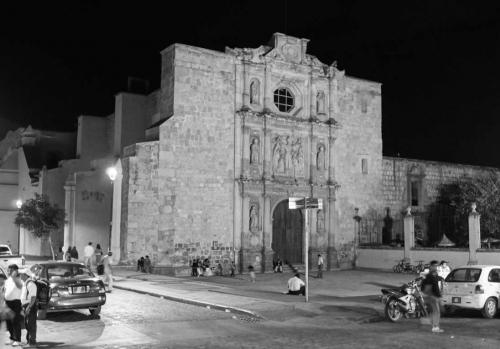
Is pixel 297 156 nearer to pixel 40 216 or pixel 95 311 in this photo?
pixel 40 216

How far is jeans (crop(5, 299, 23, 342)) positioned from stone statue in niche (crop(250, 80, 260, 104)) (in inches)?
891

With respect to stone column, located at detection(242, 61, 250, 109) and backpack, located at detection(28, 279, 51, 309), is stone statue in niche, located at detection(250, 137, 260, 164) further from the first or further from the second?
backpack, located at detection(28, 279, 51, 309)

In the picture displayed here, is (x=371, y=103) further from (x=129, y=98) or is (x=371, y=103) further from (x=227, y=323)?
(x=227, y=323)

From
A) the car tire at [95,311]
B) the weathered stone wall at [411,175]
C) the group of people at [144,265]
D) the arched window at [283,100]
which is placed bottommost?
the car tire at [95,311]

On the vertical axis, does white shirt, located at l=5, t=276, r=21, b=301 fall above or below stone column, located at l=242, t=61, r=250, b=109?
below

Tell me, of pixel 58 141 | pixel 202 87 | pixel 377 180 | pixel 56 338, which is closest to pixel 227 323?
pixel 56 338

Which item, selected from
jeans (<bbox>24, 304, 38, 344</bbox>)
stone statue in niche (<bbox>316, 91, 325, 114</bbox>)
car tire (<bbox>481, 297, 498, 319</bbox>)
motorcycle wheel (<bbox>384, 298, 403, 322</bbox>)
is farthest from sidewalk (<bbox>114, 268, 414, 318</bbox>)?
stone statue in niche (<bbox>316, 91, 325, 114</bbox>)

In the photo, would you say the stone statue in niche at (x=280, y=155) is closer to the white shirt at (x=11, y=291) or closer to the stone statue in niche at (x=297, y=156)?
the stone statue in niche at (x=297, y=156)

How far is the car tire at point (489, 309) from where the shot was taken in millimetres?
15195

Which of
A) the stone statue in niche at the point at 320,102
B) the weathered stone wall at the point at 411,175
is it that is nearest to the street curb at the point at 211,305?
the stone statue in niche at the point at 320,102

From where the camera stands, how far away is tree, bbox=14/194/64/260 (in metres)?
38.2

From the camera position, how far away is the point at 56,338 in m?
11.7

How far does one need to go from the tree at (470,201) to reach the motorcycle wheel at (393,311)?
20987mm

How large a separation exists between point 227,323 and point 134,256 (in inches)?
601
